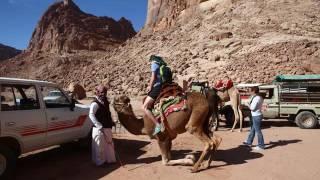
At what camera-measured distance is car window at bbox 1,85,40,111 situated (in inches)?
333

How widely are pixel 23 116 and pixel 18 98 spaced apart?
0.53 m

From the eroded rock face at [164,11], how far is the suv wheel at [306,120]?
65370mm

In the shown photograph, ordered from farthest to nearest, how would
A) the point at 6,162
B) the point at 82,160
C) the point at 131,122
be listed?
→ the point at 82,160
the point at 131,122
the point at 6,162

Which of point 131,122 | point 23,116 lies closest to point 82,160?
point 131,122

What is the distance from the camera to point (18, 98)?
352 inches

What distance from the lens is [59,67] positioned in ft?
324

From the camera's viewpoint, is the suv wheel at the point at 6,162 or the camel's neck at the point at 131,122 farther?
the camel's neck at the point at 131,122

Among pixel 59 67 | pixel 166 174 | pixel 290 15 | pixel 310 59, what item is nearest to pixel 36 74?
pixel 59 67

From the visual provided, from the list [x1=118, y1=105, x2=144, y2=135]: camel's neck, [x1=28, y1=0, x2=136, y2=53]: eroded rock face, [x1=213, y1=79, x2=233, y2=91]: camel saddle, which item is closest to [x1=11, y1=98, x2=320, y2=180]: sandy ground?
[x1=118, y1=105, x2=144, y2=135]: camel's neck

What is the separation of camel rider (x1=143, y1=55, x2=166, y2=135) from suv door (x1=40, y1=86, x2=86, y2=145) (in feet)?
6.94

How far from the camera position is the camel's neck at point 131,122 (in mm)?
9703

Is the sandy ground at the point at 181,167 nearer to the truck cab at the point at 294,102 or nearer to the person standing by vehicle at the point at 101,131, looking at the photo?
the person standing by vehicle at the point at 101,131

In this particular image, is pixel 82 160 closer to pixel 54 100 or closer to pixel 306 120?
pixel 54 100

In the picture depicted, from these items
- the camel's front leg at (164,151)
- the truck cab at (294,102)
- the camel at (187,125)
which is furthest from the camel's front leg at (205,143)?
the truck cab at (294,102)
